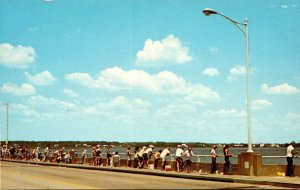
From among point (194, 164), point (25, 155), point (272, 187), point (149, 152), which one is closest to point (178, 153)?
point (194, 164)

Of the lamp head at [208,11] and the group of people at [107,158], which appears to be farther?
the group of people at [107,158]

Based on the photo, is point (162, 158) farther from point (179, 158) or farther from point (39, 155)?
point (39, 155)

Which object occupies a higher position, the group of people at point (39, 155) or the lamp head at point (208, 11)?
the lamp head at point (208, 11)

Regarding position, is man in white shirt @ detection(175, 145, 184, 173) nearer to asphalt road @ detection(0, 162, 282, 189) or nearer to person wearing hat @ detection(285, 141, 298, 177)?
asphalt road @ detection(0, 162, 282, 189)

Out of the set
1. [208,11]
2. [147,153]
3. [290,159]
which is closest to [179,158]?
[147,153]

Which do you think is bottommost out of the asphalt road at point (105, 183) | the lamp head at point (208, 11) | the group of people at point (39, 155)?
the asphalt road at point (105, 183)

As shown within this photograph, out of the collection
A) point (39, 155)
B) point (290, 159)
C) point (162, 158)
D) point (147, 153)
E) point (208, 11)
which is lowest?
point (39, 155)

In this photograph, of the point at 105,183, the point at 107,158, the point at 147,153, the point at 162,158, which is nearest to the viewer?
the point at 105,183

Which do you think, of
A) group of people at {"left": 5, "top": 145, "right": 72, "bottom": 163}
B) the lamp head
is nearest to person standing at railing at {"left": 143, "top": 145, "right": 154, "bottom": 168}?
the lamp head

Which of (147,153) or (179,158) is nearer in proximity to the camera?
(179,158)

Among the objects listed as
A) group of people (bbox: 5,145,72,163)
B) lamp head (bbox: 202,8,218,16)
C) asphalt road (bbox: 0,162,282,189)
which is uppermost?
lamp head (bbox: 202,8,218,16)

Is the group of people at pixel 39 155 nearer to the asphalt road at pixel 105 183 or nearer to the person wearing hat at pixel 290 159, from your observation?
the asphalt road at pixel 105 183

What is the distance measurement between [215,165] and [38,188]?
11301 mm

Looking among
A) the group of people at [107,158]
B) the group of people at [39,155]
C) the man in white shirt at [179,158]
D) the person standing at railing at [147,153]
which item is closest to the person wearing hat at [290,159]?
the man in white shirt at [179,158]
